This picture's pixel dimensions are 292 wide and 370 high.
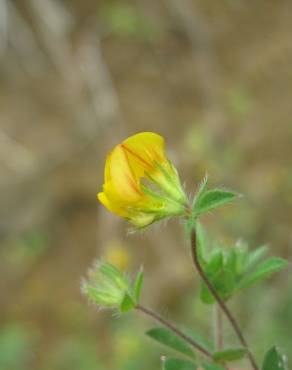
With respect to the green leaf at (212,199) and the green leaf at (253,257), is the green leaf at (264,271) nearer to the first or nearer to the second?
the green leaf at (253,257)

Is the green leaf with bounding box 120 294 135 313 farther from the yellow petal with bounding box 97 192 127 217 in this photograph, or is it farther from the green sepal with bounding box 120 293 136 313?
the yellow petal with bounding box 97 192 127 217

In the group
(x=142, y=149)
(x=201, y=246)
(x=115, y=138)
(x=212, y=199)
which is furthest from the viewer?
(x=115, y=138)

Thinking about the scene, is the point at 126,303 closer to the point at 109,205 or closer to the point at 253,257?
the point at 109,205

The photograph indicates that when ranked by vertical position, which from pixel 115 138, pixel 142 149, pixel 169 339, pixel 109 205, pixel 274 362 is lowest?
pixel 274 362

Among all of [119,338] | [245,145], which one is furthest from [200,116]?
[119,338]

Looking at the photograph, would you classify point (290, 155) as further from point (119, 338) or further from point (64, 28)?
point (64, 28)

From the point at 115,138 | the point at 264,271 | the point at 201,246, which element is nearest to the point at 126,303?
the point at 201,246

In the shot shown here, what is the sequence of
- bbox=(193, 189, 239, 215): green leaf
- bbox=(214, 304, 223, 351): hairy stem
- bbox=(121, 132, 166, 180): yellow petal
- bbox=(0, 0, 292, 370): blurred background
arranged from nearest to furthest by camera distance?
bbox=(193, 189, 239, 215): green leaf → bbox=(121, 132, 166, 180): yellow petal → bbox=(214, 304, 223, 351): hairy stem → bbox=(0, 0, 292, 370): blurred background

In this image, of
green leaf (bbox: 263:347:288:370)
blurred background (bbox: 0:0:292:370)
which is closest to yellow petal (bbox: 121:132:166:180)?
green leaf (bbox: 263:347:288:370)
